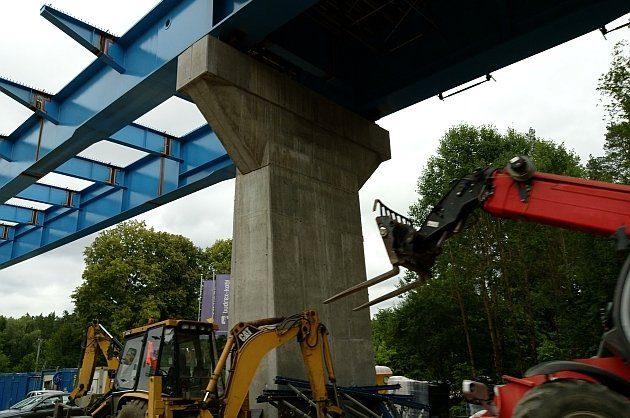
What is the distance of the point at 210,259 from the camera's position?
4316cm

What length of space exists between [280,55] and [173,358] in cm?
620

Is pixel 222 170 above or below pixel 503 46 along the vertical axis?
below

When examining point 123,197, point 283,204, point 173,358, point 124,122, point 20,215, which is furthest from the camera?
point 20,215

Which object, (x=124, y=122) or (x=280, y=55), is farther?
(x=124, y=122)

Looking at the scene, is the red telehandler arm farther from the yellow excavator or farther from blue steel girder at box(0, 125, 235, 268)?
blue steel girder at box(0, 125, 235, 268)

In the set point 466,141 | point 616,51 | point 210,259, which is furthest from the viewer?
point 210,259

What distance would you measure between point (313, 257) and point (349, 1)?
490 centimetres

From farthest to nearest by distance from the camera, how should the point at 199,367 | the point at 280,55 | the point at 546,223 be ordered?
1. the point at 280,55
2. the point at 199,367
3. the point at 546,223

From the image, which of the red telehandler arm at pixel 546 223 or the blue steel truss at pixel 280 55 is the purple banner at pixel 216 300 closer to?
the blue steel truss at pixel 280 55

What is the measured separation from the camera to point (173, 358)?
355 inches

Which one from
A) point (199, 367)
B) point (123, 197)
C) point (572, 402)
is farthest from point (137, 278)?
point (572, 402)

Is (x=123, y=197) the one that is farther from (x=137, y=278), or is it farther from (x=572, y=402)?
(x=137, y=278)

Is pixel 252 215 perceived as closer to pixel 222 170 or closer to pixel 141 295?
pixel 222 170

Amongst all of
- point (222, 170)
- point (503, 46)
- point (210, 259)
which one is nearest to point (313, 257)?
point (222, 170)
